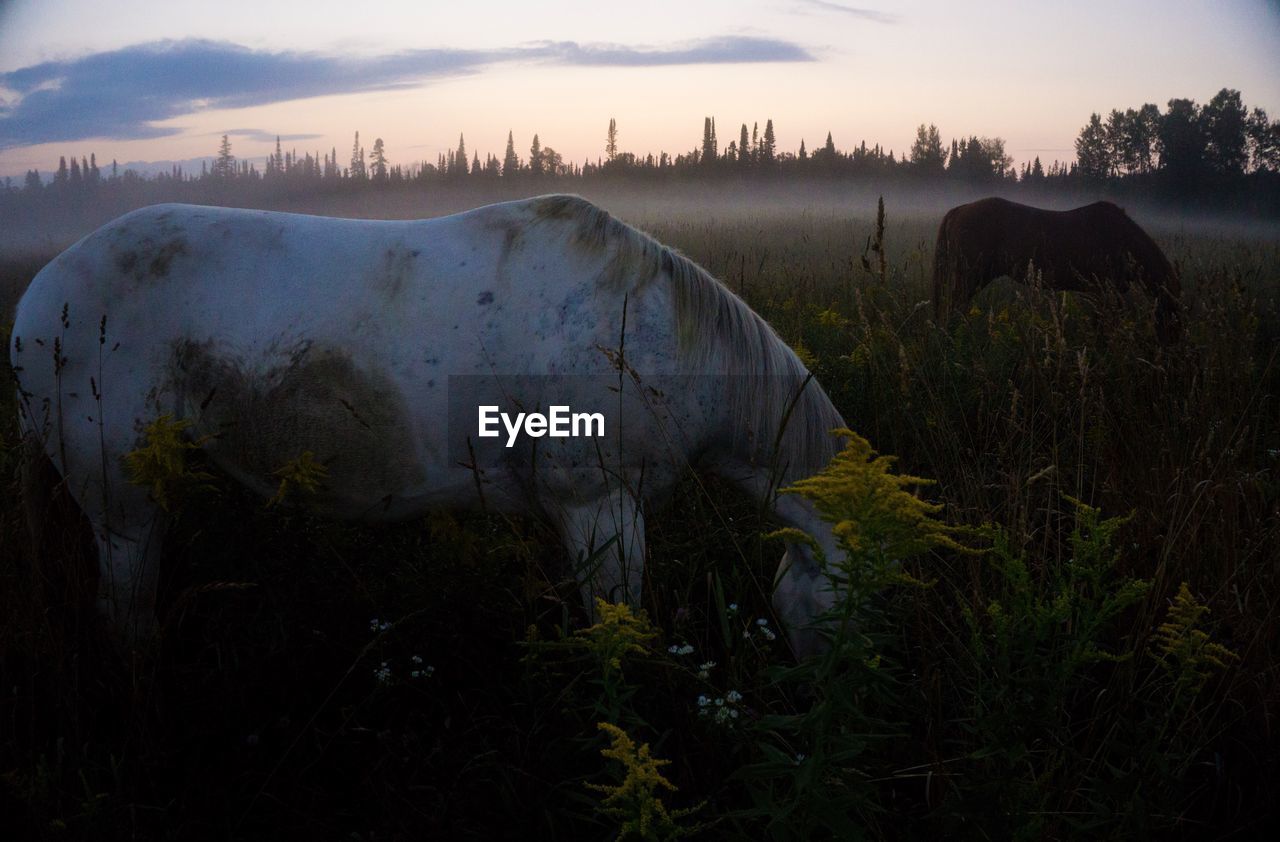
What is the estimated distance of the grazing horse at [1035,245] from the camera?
7887mm

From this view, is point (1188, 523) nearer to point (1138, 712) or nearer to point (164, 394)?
point (1138, 712)

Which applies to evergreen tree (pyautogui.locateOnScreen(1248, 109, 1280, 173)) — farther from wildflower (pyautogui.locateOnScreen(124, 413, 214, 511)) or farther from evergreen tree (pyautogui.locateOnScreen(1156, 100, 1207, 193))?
wildflower (pyautogui.locateOnScreen(124, 413, 214, 511))

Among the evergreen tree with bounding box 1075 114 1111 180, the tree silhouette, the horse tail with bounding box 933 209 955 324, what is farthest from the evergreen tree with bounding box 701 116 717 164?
the horse tail with bounding box 933 209 955 324

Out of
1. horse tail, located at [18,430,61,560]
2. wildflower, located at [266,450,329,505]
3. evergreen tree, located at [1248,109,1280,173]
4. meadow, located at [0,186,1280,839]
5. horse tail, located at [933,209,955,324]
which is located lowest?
meadow, located at [0,186,1280,839]

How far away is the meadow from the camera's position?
1.40 metres

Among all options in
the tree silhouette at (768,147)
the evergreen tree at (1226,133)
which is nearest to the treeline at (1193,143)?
the evergreen tree at (1226,133)

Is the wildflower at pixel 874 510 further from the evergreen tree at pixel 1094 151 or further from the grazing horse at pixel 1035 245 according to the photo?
the evergreen tree at pixel 1094 151

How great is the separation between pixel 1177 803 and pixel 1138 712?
0.39 meters

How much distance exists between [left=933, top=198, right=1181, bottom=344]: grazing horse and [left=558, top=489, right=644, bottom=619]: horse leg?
633cm

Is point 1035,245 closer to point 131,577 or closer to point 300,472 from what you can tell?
point 300,472

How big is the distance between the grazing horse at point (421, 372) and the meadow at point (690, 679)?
0.63ft

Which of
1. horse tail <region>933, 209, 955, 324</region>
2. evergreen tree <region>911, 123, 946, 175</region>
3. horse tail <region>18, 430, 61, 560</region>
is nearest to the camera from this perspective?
horse tail <region>18, 430, 61, 560</region>

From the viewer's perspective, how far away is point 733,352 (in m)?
2.49

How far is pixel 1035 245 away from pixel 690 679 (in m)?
7.71
